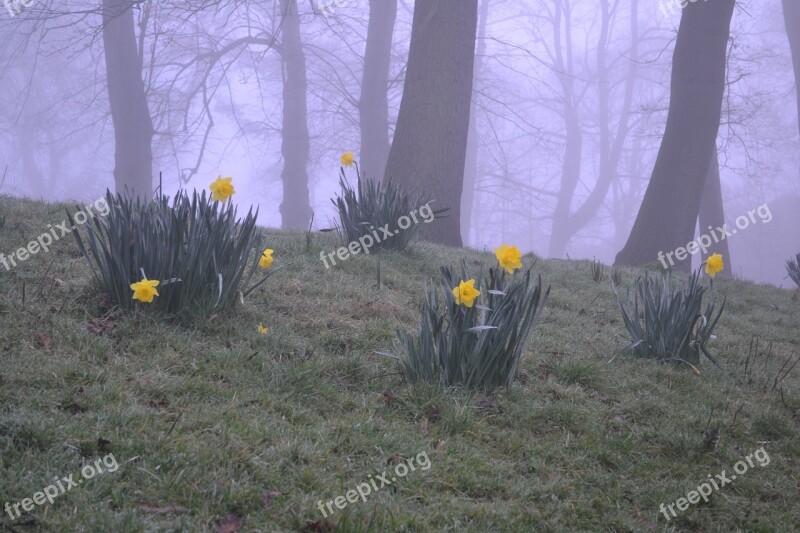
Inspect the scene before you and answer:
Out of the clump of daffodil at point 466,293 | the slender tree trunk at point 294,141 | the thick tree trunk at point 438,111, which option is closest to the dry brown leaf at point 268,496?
the clump of daffodil at point 466,293

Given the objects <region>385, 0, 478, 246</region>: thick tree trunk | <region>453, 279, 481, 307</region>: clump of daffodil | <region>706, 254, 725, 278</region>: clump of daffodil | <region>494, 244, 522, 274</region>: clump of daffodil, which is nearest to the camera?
<region>453, 279, 481, 307</region>: clump of daffodil

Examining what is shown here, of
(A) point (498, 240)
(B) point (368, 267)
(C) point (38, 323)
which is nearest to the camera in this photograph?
(C) point (38, 323)

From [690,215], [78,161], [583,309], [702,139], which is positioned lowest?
[583,309]

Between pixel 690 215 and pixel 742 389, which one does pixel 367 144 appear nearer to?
pixel 690 215

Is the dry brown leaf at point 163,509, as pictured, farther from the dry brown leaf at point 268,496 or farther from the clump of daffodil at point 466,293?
the clump of daffodil at point 466,293

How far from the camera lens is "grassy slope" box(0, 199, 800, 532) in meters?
2.14

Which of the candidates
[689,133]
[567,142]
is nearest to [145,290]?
[689,133]

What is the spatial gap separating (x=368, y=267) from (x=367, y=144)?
31.1 ft

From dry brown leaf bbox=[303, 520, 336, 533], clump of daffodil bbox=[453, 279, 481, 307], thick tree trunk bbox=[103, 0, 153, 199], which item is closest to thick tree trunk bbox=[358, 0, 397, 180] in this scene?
thick tree trunk bbox=[103, 0, 153, 199]

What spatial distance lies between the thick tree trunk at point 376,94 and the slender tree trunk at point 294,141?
2406 mm

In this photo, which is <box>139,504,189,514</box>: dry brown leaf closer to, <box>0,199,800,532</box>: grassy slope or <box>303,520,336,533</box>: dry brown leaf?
<box>0,199,800,532</box>: grassy slope

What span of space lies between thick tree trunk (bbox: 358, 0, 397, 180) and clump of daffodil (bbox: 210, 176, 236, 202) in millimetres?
9928

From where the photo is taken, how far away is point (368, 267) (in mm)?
5004

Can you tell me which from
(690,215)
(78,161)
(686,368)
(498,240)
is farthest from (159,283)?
(498,240)
